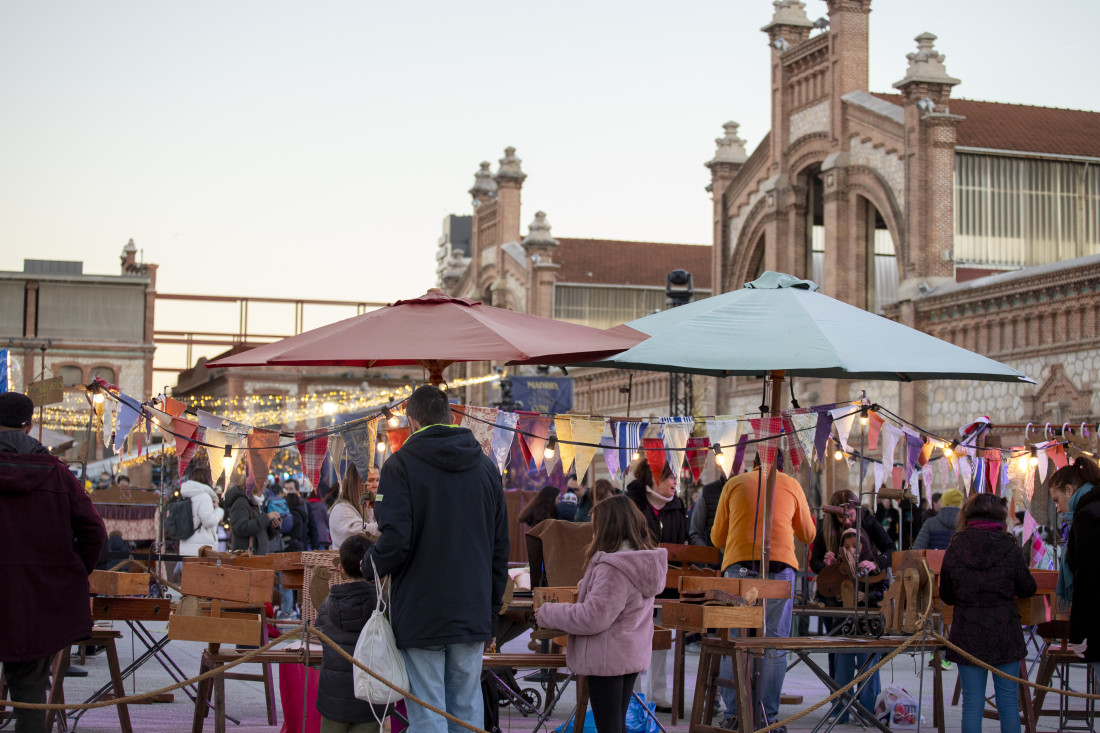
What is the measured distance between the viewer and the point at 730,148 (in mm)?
32250

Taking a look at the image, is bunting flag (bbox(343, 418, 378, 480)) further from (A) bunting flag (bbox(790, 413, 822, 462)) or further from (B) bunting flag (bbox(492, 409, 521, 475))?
(A) bunting flag (bbox(790, 413, 822, 462))

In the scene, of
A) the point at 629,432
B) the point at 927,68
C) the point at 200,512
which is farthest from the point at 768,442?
the point at 927,68

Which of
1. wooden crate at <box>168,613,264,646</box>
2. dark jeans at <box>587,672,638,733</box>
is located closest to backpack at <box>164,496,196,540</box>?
wooden crate at <box>168,613,264,646</box>

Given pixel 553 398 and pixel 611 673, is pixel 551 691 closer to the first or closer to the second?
pixel 611 673

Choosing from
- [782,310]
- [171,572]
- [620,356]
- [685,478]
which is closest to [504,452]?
[620,356]

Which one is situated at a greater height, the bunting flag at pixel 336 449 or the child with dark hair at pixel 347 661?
the bunting flag at pixel 336 449

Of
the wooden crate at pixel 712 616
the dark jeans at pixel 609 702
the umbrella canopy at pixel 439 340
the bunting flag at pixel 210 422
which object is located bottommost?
the dark jeans at pixel 609 702

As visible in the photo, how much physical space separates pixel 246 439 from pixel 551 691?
345 cm

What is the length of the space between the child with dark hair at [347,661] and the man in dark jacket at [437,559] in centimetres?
36

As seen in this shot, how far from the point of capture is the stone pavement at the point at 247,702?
29.1 ft

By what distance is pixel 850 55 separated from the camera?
26.6 metres

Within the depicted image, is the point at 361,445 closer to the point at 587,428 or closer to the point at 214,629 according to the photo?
the point at 587,428

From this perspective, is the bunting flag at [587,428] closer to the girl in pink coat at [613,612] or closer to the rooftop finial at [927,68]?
the girl in pink coat at [613,612]

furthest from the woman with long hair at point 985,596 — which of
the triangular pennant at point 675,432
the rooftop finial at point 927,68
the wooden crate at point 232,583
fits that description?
the rooftop finial at point 927,68
